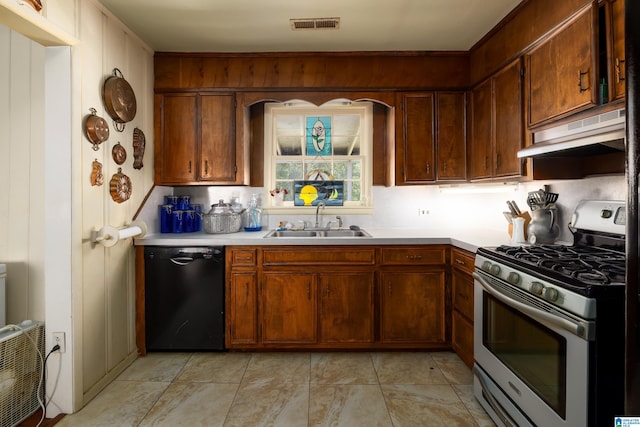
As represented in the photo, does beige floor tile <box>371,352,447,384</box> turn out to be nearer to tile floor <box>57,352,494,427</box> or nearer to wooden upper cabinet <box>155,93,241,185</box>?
tile floor <box>57,352,494,427</box>

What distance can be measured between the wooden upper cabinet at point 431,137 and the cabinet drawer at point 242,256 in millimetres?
1395

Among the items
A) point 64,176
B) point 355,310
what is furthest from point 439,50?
point 64,176

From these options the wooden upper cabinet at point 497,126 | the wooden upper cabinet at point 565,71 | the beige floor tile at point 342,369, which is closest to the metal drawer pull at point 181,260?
the beige floor tile at point 342,369

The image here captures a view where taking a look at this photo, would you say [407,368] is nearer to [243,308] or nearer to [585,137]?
[243,308]

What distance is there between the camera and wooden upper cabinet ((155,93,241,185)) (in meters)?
3.08

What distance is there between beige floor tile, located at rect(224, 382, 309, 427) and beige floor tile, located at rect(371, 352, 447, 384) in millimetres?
585

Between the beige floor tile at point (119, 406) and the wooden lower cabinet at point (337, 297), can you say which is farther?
the wooden lower cabinet at point (337, 297)

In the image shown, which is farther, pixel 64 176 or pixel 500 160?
pixel 500 160

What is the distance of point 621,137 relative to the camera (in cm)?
149

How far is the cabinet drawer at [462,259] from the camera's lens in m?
2.44

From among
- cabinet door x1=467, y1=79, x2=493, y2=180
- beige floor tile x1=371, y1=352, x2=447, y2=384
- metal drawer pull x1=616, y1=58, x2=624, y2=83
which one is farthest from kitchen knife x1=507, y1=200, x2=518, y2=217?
beige floor tile x1=371, y1=352, x2=447, y2=384

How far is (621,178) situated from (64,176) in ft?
10.1

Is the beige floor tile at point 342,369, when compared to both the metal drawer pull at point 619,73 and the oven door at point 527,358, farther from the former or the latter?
the metal drawer pull at point 619,73

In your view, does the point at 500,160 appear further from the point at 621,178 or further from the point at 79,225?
the point at 79,225
